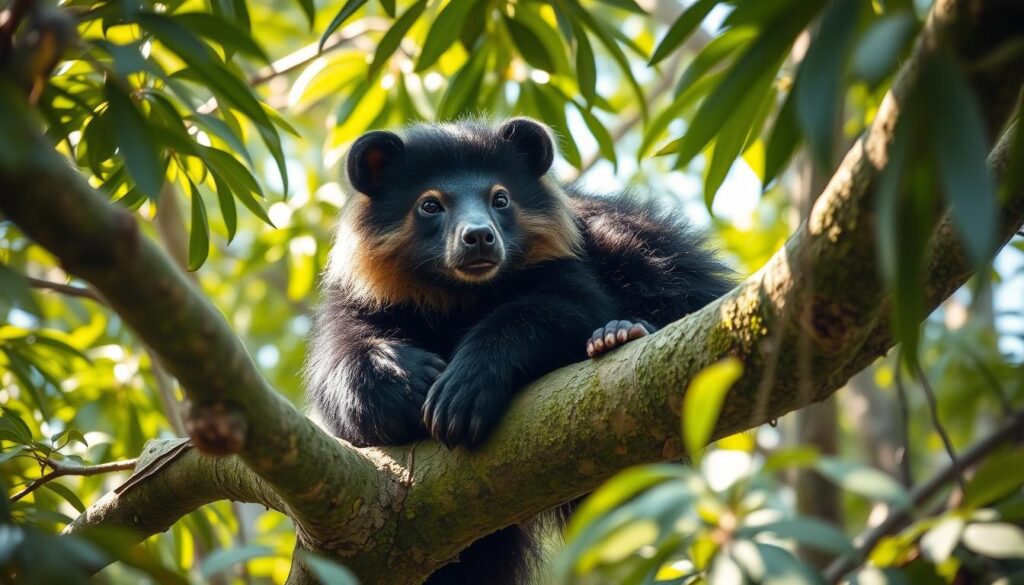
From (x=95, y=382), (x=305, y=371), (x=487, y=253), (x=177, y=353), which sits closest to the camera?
(x=177, y=353)

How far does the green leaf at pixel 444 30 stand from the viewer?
17.7 feet

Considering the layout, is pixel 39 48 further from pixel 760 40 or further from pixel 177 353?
pixel 760 40

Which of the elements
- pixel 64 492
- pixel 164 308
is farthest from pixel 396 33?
pixel 164 308

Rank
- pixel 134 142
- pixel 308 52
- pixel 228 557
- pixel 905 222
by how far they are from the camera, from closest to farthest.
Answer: pixel 905 222
pixel 228 557
pixel 134 142
pixel 308 52

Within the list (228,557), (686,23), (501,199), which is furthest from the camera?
(501,199)

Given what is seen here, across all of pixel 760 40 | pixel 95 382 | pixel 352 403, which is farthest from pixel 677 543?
pixel 95 382

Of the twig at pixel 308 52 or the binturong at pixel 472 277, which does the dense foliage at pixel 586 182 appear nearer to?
the twig at pixel 308 52

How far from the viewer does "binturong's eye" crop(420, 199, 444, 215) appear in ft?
21.3

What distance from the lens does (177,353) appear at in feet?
9.64

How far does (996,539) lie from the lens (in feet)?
8.29

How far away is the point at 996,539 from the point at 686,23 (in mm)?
2505

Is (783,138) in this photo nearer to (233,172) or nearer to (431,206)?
(233,172)

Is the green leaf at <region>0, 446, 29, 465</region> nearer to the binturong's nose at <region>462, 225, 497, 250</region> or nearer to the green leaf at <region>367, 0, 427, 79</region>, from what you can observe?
the binturong's nose at <region>462, 225, 497, 250</region>

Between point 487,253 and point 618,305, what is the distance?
0.90 meters
